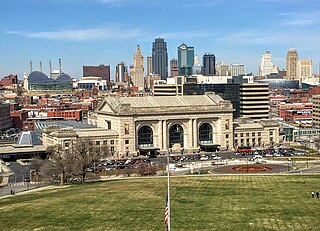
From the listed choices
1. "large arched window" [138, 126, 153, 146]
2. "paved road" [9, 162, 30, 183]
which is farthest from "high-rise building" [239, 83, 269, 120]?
"paved road" [9, 162, 30, 183]

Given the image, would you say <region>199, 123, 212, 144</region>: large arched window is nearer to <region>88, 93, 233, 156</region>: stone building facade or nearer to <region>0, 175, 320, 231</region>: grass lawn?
<region>88, 93, 233, 156</region>: stone building facade

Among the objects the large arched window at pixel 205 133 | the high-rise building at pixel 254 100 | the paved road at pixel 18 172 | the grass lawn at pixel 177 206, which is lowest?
the paved road at pixel 18 172

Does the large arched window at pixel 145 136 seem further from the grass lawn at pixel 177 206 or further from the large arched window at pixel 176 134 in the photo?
the grass lawn at pixel 177 206

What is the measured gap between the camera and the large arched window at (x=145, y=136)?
13362 centimetres

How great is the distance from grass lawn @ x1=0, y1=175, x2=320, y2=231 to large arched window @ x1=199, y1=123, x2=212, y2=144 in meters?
53.5

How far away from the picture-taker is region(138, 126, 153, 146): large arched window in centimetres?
13362

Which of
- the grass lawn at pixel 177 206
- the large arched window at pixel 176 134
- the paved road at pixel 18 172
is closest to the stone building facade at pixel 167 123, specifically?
the large arched window at pixel 176 134

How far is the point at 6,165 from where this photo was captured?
117062mm

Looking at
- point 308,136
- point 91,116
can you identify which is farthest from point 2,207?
point 308,136

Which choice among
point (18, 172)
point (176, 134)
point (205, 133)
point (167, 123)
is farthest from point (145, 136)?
point (18, 172)

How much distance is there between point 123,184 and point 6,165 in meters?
42.7

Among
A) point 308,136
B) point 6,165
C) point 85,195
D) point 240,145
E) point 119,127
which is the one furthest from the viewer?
point 308,136

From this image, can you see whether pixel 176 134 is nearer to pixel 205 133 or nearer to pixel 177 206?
pixel 205 133

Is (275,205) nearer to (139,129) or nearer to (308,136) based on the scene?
(139,129)
